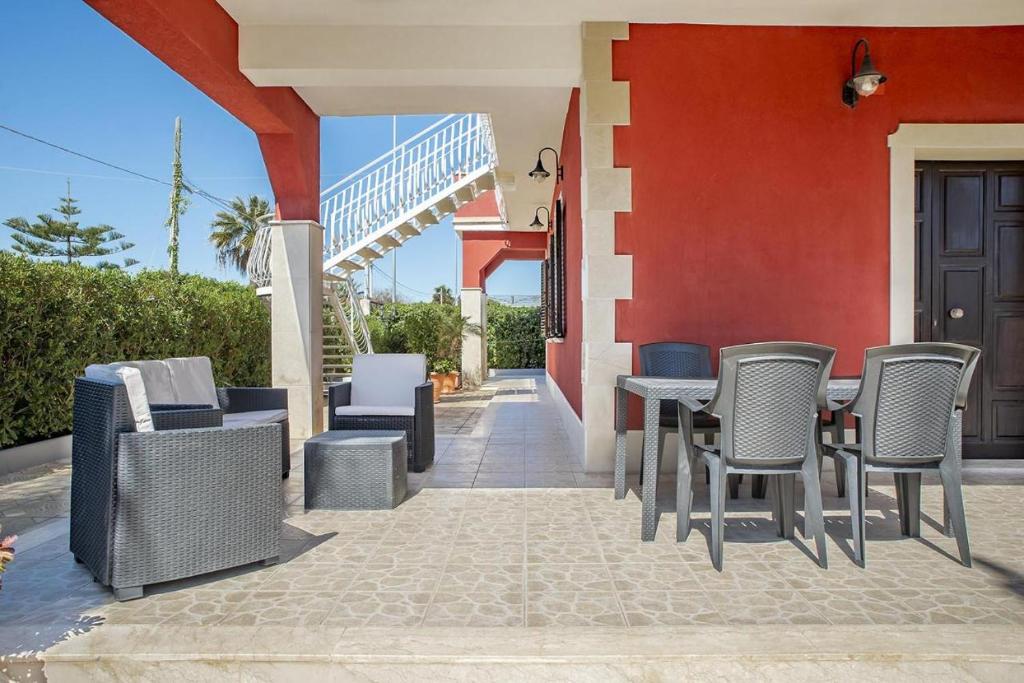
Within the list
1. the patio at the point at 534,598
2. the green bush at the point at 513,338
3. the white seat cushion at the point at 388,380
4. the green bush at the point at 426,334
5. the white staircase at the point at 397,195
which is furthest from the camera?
the green bush at the point at 513,338

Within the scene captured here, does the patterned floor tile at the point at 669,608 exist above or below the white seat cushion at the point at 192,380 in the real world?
below

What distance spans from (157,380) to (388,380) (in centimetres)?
166

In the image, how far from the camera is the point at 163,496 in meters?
2.30

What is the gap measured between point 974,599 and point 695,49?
369cm

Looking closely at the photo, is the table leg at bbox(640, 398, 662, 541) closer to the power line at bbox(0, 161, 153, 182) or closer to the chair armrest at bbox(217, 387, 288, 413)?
the chair armrest at bbox(217, 387, 288, 413)

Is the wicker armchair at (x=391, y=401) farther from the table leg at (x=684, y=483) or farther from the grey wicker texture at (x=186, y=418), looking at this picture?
the table leg at (x=684, y=483)

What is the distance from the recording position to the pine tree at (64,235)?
71.9ft

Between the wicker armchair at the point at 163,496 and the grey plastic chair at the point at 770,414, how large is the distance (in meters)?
1.85

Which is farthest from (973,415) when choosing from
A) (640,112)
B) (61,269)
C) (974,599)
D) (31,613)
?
(61,269)

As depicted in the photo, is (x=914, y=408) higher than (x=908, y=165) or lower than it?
lower

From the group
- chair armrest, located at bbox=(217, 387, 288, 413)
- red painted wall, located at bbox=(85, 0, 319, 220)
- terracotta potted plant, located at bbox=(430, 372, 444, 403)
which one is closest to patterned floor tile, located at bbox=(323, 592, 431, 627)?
chair armrest, located at bbox=(217, 387, 288, 413)

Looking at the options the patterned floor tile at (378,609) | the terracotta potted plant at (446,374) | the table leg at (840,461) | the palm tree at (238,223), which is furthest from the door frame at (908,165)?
the palm tree at (238,223)

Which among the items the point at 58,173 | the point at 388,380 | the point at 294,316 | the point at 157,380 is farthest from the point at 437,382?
the point at 58,173

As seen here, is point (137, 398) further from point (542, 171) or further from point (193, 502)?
point (542, 171)
